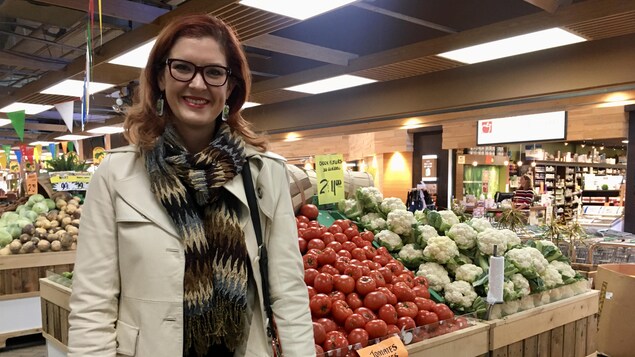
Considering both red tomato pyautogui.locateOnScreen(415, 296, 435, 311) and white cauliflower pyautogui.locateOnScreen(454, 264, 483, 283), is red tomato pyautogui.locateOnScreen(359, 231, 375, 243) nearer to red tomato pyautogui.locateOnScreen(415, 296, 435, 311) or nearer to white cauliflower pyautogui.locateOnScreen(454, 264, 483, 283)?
white cauliflower pyautogui.locateOnScreen(454, 264, 483, 283)

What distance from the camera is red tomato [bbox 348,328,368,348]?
1948 millimetres

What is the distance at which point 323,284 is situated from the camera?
7.34ft

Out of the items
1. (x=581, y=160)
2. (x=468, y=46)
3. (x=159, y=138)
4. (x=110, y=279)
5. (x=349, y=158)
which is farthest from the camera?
(x=581, y=160)

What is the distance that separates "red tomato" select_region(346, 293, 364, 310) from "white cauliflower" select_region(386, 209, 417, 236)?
986 mm

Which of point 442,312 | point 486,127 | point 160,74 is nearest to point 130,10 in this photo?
point 160,74

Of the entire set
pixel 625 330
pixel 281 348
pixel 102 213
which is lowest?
pixel 625 330

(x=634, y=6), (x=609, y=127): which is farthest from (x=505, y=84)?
(x=609, y=127)

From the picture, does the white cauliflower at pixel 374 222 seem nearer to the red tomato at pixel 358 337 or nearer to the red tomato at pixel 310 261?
the red tomato at pixel 310 261

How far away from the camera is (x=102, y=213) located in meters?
1.14

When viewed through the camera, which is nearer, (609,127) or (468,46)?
(468,46)

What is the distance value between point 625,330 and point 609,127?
22.7 feet

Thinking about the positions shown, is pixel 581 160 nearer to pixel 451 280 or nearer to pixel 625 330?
pixel 625 330

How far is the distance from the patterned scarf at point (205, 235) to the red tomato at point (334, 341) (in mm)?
754

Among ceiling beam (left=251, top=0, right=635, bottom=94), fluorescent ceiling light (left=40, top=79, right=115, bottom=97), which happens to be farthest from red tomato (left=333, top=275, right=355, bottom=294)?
fluorescent ceiling light (left=40, top=79, right=115, bottom=97)
